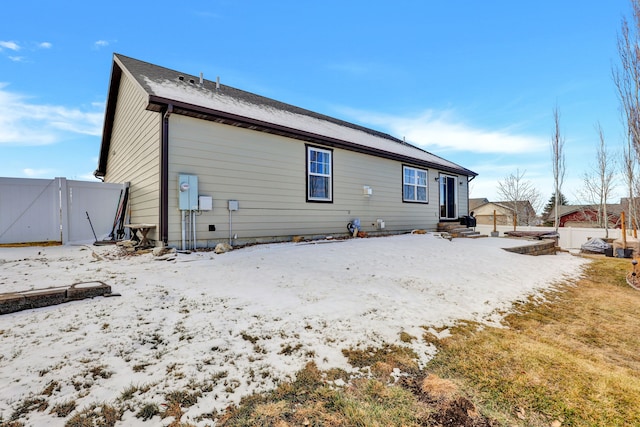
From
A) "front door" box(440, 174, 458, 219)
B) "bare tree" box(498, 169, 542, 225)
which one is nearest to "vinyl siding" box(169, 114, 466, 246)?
"front door" box(440, 174, 458, 219)

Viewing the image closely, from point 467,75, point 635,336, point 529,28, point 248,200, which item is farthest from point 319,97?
point 635,336

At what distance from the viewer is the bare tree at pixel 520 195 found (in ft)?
93.8

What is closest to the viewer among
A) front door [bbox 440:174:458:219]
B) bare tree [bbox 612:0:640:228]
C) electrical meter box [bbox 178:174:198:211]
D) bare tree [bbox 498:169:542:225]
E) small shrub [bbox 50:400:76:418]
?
small shrub [bbox 50:400:76:418]

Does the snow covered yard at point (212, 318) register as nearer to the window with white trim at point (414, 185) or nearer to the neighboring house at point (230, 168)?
the neighboring house at point (230, 168)

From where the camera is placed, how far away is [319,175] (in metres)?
8.88

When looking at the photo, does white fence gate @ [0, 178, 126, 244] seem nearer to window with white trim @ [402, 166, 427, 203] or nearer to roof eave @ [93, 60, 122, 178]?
roof eave @ [93, 60, 122, 178]

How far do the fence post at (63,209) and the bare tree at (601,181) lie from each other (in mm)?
24226

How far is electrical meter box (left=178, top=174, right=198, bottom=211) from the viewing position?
A: 618cm

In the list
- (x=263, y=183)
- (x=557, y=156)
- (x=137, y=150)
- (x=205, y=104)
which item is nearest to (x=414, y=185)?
(x=263, y=183)

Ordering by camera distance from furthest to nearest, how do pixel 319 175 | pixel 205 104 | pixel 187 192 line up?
pixel 319 175, pixel 205 104, pixel 187 192

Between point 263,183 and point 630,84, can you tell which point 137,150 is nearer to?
point 263,183

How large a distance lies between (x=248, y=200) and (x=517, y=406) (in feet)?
21.3

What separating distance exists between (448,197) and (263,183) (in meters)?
10.0

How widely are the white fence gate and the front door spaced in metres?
13.1
